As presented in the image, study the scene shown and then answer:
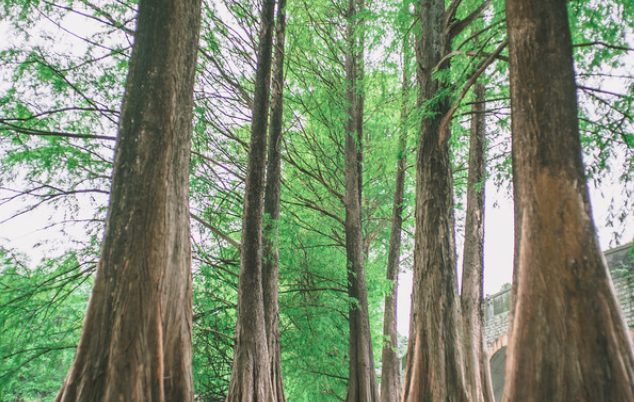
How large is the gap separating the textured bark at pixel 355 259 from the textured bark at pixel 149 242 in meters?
5.16

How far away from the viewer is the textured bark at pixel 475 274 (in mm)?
6887

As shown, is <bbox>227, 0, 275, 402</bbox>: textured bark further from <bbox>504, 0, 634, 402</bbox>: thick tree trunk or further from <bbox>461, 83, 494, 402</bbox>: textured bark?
<bbox>504, 0, 634, 402</bbox>: thick tree trunk

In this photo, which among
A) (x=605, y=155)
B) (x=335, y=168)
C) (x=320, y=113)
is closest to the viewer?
(x=605, y=155)

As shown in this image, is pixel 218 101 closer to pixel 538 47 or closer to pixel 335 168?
pixel 335 168

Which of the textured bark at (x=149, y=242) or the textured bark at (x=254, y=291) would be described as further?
the textured bark at (x=254, y=291)

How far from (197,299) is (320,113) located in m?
4.86

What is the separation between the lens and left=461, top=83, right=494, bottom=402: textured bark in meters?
6.89

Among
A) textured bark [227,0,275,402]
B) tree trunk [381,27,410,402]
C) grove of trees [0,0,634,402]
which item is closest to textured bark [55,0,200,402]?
grove of trees [0,0,634,402]

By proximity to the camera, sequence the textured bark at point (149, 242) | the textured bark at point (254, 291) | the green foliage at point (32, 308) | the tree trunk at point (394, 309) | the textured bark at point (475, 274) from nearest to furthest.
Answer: the textured bark at point (149, 242) → the textured bark at point (254, 291) → the green foliage at point (32, 308) → the textured bark at point (475, 274) → the tree trunk at point (394, 309)

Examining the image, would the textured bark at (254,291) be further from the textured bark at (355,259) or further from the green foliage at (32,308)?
the textured bark at (355,259)

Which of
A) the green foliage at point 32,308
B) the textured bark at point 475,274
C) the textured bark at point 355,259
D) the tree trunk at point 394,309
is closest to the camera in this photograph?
the green foliage at point 32,308

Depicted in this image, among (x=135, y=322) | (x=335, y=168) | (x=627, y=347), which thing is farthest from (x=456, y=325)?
(x=335, y=168)

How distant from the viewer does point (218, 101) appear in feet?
26.7

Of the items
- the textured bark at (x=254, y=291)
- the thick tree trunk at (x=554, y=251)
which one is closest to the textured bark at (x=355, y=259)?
the textured bark at (x=254, y=291)
